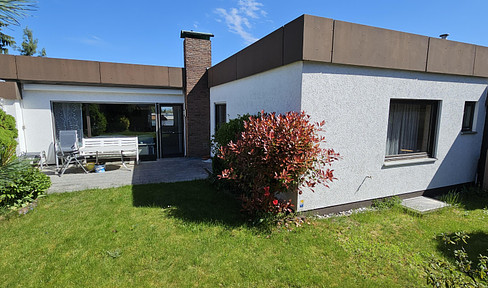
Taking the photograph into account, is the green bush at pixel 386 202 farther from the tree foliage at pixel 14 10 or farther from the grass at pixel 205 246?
the tree foliage at pixel 14 10

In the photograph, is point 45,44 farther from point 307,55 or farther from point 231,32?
point 307,55

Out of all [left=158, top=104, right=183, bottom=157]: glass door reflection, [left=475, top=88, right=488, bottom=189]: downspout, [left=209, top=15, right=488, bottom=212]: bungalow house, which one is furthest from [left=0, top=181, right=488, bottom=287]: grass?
[left=158, top=104, right=183, bottom=157]: glass door reflection

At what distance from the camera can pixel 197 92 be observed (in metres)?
9.58

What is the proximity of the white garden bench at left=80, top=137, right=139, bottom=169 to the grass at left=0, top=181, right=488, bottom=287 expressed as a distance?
11.4 ft

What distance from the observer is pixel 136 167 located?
854 cm

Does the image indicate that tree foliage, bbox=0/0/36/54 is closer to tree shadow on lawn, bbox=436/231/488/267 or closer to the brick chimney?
tree shadow on lawn, bbox=436/231/488/267

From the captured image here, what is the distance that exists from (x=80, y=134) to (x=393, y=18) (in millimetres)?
11052

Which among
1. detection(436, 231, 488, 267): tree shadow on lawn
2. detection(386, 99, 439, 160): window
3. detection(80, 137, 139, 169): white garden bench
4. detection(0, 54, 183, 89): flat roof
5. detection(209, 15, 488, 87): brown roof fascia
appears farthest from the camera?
detection(80, 137, 139, 169): white garden bench

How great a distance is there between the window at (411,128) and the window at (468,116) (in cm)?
117

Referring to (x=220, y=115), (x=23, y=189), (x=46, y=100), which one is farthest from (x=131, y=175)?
(x=46, y=100)

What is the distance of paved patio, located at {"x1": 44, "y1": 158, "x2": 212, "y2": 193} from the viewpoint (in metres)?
6.29

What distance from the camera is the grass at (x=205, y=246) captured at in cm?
287

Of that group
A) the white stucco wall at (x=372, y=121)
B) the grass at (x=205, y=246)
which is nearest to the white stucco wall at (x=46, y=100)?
the grass at (x=205, y=246)

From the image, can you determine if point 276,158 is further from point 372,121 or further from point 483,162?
point 483,162
